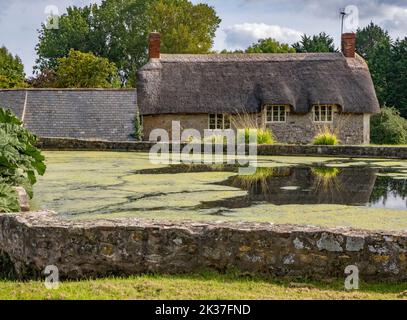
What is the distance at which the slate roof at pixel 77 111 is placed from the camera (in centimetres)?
3266

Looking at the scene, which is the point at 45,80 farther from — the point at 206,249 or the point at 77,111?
the point at 206,249

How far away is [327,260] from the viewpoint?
6.39m

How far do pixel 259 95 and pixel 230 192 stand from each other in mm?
23976

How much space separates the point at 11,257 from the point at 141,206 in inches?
180

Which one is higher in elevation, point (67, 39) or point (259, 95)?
point (67, 39)

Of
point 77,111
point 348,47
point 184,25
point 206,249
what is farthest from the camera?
point 184,25

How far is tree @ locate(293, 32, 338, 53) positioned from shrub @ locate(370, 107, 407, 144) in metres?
16.0

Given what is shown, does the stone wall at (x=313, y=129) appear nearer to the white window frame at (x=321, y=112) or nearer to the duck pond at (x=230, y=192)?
the white window frame at (x=321, y=112)

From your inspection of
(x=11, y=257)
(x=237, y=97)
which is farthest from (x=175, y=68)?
(x=11, y=257)

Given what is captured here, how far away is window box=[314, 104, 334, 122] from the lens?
123 feet

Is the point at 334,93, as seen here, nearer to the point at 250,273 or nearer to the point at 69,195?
the point at 69,195

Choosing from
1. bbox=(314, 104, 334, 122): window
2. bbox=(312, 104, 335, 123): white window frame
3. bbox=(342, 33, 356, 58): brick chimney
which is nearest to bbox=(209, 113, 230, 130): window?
bbox=(312, 104, 335, 123): white window frame

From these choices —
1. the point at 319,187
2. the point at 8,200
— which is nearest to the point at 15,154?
the point at 8,200

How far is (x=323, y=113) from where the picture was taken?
37.7 metres
